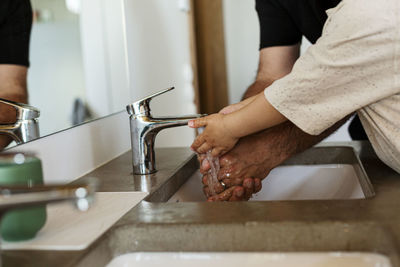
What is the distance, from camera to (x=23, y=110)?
958mm

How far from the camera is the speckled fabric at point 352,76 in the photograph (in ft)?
2.70

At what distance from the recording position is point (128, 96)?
1542mm

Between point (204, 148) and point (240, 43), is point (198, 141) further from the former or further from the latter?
point (240, 43)

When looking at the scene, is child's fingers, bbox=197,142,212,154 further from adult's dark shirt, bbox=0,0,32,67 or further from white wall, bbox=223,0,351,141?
white wall, bbox=223,0,351,141

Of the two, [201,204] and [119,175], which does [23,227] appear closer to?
[201,204]

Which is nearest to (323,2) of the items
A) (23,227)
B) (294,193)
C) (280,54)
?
(280,54)

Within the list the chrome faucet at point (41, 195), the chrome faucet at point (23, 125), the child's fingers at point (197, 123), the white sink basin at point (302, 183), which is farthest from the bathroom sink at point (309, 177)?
the chrome faucet at point (41, 195)

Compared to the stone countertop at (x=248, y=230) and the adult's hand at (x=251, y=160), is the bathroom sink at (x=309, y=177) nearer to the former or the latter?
the adult's hand at (x=251, y=160)

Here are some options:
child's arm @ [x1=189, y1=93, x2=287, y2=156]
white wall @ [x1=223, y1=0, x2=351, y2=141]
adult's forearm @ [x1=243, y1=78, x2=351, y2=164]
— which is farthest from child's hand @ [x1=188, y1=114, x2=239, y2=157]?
white wall @ [x1=223, y1=0, x2=351, y2=141]

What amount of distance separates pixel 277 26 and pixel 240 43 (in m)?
1.83

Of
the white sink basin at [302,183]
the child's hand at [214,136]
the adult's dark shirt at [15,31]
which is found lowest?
the white sink basin at [302,183]

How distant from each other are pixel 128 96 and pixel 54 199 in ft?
3.41

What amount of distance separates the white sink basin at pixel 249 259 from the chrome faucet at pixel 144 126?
0.41 m

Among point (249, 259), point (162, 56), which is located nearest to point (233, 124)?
point (249, 259)
